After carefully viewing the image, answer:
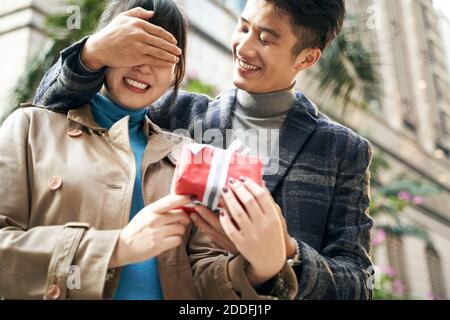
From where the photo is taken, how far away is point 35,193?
0.98 metres

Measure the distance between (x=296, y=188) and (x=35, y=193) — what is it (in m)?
0.56

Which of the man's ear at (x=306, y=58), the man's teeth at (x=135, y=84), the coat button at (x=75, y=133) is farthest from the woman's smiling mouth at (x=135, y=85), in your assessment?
the man's ear at (x=306, y=58)

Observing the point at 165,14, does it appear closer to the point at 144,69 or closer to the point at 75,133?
the point at 144,69

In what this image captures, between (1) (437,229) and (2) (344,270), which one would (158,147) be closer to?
(2) (344,270)

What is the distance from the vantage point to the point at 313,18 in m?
1.43

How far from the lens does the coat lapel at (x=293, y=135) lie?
126 cm

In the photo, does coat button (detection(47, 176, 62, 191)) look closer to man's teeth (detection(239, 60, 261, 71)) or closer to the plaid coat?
the plaid coat

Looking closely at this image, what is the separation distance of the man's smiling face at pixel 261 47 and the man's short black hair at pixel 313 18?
0.7 inches

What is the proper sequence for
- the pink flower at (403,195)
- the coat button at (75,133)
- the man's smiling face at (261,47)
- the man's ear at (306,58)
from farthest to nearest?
the pink flower at (403,195)
the man's ear at (306,58)
the man's smiling face at (261,47)
the coat button at (75,133)

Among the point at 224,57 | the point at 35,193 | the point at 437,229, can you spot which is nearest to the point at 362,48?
the point at 224,57

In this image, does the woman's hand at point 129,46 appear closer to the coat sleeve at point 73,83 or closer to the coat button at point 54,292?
the coat sleeve at point 73,83

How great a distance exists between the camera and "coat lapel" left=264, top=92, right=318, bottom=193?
126 cm

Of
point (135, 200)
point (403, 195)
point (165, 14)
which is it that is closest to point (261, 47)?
point (165, 14)

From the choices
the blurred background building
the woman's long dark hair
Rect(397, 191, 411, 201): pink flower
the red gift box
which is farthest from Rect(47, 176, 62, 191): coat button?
Rect(397, 191, 411, 201): pink flower
